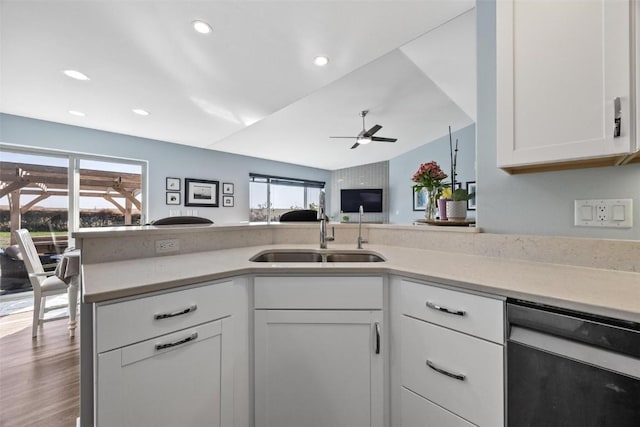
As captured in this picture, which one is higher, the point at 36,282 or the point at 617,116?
the point at 617,116

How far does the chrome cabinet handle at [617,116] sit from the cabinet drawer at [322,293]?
953mm

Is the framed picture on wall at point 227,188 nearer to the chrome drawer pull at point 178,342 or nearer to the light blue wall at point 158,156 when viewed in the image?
the light blue wall at point 158,156

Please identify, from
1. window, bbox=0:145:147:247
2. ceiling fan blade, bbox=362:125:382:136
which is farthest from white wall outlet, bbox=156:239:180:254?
window, bbox=0:145:147:247

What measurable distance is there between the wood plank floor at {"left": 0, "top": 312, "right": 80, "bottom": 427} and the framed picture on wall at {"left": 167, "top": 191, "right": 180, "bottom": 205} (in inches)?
97.1

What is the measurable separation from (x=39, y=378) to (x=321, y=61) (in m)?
3.21

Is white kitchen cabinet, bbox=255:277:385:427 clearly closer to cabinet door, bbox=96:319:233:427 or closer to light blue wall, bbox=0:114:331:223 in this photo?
cabinet door, bbox=96:319:233:427

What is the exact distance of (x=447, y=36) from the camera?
Result: 7.72ft

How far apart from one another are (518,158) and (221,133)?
408 centimetres

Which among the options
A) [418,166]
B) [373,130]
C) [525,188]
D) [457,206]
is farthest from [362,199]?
[525,188]

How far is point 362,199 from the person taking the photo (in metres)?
7.98

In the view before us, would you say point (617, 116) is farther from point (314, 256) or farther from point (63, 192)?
point (63, 192)

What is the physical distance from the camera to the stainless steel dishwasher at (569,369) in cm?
66

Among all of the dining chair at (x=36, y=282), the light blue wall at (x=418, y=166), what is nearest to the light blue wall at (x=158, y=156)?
the dining chair at (x=36, y=282)

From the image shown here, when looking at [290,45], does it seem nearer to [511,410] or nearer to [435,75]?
[435,75]
